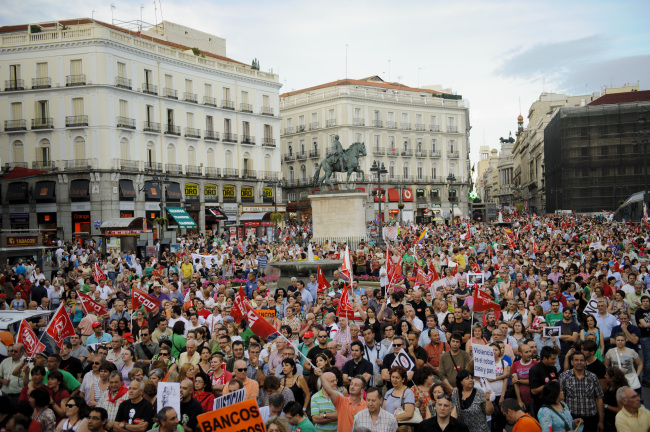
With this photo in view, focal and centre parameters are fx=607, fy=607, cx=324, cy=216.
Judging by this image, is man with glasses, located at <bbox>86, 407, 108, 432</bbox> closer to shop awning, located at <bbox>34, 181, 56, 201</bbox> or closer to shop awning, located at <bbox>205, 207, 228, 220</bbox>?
shop awning, located at <bbox>34, 181, 56, 201</bbox>

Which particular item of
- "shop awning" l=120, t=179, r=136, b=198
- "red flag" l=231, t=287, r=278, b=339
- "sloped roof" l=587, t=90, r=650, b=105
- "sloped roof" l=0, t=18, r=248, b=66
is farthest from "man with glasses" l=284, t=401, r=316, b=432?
"sloped roof" l=587, t=90, r=650, b=105

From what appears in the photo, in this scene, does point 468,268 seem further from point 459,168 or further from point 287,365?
point 459,168

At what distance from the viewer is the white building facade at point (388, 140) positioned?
68562 millimetres

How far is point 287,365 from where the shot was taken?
7324 millimetres

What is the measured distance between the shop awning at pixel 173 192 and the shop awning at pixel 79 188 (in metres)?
6.27

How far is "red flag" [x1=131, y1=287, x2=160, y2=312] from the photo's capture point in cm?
1179

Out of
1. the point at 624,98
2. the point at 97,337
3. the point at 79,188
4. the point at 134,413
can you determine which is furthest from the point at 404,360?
the point at 624,98

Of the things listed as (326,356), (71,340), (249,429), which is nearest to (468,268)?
(326,356)

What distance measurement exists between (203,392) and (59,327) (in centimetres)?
351

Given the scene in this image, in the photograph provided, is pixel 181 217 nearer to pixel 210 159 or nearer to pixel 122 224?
pixel 210 159

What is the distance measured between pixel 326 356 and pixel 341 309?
336 centimetres

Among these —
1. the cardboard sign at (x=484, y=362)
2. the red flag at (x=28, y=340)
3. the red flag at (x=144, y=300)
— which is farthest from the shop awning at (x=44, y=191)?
the cardboard sign at (x=484, y=362)

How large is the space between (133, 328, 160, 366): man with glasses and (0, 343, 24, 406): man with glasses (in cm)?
166

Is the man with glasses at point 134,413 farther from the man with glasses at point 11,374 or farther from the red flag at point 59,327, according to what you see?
the red flag at point 59,327
